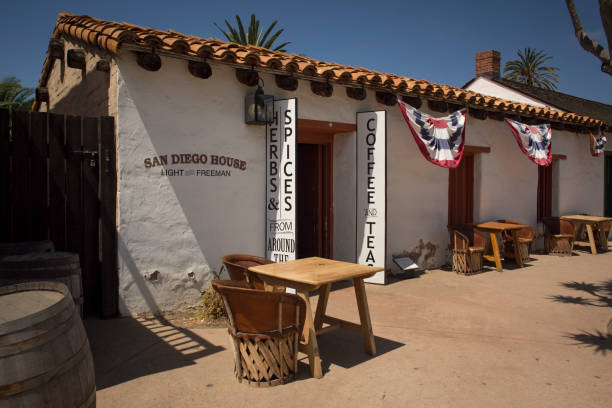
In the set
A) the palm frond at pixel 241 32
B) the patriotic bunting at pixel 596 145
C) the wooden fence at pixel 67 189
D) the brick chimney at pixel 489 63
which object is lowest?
the wooden fence at pixel 67 189

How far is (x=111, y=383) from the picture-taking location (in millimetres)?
3293

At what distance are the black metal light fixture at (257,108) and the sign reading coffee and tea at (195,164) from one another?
1.75 ft

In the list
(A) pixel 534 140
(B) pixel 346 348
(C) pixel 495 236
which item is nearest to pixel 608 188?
(A) pixel 534 140

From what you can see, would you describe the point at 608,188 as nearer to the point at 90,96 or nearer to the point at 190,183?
the point at 190,183

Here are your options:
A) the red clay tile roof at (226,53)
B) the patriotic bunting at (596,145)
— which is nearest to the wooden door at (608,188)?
the patriotic bunting at (596,145)

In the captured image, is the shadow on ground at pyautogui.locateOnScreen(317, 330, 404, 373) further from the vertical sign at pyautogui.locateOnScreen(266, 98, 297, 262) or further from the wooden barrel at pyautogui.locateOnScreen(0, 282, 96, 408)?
the wooden barrel at pyautogui.locateOnScreen(0, 282, 96, 408)

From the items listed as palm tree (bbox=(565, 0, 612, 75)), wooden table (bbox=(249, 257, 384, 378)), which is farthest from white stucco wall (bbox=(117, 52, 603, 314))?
palm tree (bbox=(565, 0, 612, 75))

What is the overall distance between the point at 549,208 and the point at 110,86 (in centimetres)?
1000

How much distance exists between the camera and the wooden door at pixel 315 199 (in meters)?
7.13

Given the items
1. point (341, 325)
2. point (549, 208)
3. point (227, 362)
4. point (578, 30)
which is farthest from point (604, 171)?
point (227, 362)

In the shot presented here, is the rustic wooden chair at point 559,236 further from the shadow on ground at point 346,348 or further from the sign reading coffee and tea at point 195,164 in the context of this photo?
the sign reading coffee and tea at point 195,164

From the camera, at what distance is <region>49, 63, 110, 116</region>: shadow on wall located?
16.9ft

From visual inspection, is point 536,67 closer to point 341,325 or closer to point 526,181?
point 526,181

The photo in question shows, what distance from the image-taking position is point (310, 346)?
3480mm
